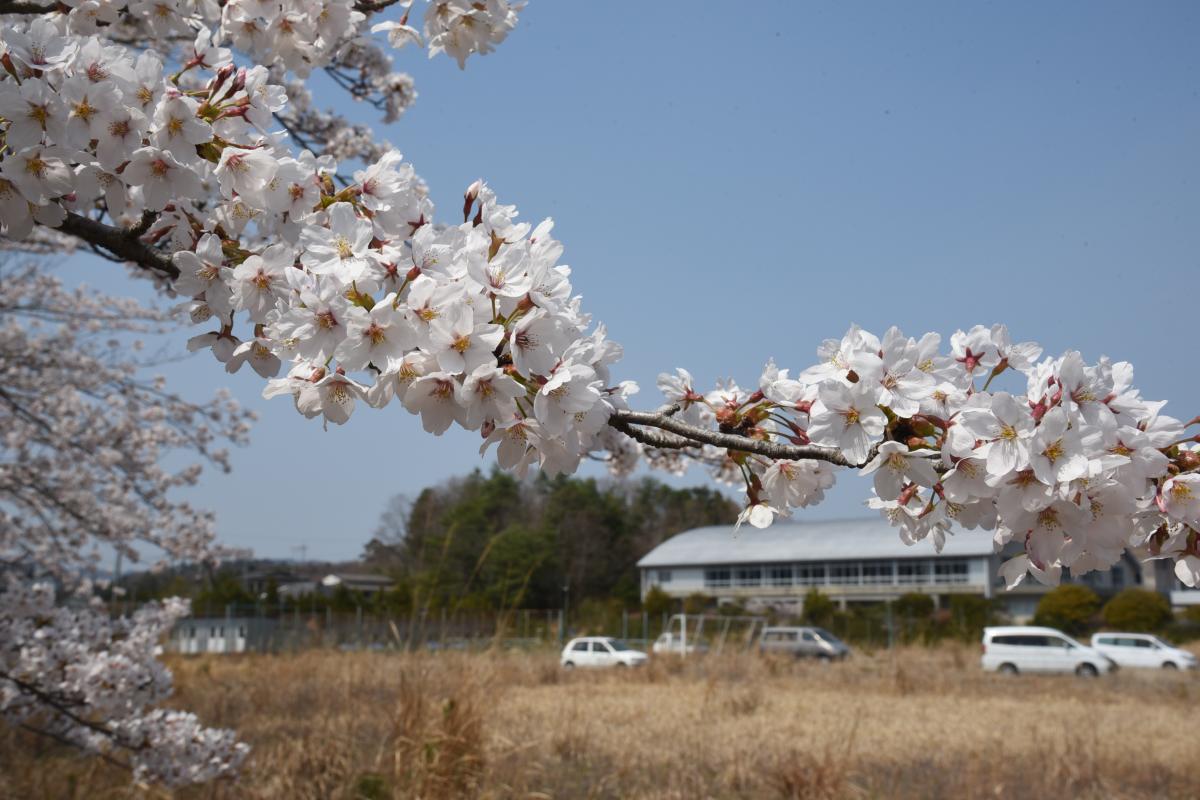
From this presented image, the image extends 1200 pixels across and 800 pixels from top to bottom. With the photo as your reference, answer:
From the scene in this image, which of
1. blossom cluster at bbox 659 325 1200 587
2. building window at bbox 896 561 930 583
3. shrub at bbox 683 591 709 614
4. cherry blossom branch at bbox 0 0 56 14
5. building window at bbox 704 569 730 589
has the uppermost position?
cherry blossom branch at bbox 0 0 56 14

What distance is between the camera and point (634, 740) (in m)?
5.75

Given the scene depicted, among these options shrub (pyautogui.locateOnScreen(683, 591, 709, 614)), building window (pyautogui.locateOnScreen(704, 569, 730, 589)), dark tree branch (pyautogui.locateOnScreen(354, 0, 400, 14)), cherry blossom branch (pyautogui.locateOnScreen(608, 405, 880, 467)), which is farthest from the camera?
building window (pyautogui.locateOnScreen(704, 569, 730, 589))

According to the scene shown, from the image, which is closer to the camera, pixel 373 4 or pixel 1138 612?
pixel 373 4

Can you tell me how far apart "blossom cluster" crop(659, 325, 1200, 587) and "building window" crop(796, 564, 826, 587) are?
37.8 meters

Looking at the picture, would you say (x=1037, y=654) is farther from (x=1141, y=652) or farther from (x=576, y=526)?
(x=576, y=526)

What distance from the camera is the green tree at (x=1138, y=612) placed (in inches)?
945

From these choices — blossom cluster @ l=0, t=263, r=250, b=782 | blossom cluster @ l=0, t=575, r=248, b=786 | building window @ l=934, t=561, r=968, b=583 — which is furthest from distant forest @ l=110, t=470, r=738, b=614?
blossom cluster @ l=0, t=575, r=248, b=786

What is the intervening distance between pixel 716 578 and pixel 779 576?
317 cm

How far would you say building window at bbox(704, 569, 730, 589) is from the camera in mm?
40125

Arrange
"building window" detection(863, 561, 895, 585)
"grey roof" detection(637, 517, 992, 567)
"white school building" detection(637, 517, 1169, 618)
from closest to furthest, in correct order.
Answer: "white school building" detection(637, 517, 1169, 618) → "grey roof" detection(637, 517, 992, 567) → "building window" detection(863, 561, 895, 585)

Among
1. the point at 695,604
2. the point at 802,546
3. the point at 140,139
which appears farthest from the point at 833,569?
the point at 140,139

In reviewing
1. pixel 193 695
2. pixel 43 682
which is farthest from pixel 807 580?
pixel 43 682

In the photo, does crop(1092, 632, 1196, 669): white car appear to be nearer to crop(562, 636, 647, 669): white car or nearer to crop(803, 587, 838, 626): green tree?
crop(803, 587, 838, 626): green tree

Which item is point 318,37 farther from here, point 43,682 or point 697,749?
point 697,749
